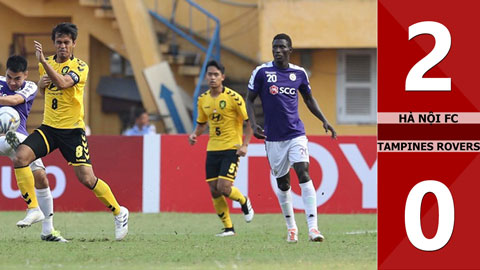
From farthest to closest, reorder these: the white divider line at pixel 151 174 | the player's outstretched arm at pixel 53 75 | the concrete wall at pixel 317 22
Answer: the concrete wall at pixel 317 22, the white divider line at pixel 151 174, the player's outstretched arm at pixel 53 75

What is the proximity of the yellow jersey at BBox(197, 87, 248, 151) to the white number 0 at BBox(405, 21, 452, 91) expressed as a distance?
6865 mm

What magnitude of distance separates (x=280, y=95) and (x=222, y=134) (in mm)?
1949

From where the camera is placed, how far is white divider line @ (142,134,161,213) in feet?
59.6

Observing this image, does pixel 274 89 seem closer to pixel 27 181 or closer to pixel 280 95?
pixel 280 95

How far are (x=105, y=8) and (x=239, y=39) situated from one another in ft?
10.2

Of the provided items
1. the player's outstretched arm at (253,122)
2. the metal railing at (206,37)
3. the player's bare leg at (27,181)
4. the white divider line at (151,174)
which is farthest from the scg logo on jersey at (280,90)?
the metal railing at (206,37)

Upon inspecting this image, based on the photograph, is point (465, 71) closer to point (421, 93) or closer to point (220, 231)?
point (421, 93)

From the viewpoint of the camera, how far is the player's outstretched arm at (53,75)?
35.5ft

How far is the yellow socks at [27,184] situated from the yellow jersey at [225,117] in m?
2.68

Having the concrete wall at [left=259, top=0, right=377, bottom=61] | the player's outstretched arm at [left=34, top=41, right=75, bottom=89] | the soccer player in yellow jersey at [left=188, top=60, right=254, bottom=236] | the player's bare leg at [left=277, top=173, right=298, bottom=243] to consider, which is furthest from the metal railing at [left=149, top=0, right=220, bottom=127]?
the player's outstretched arm at [left=34, top=41, right=75, bottom=89]

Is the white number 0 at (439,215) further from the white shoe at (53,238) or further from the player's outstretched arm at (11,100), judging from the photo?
the player's outstretched arm at (11,100)

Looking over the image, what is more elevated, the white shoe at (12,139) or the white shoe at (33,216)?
the white shoe at (12,139)

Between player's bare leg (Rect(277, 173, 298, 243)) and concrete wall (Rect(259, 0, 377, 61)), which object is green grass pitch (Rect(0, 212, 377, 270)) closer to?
player's bare leg (Rect(277, 173, 298, 243))

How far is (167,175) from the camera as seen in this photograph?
1823 cm
